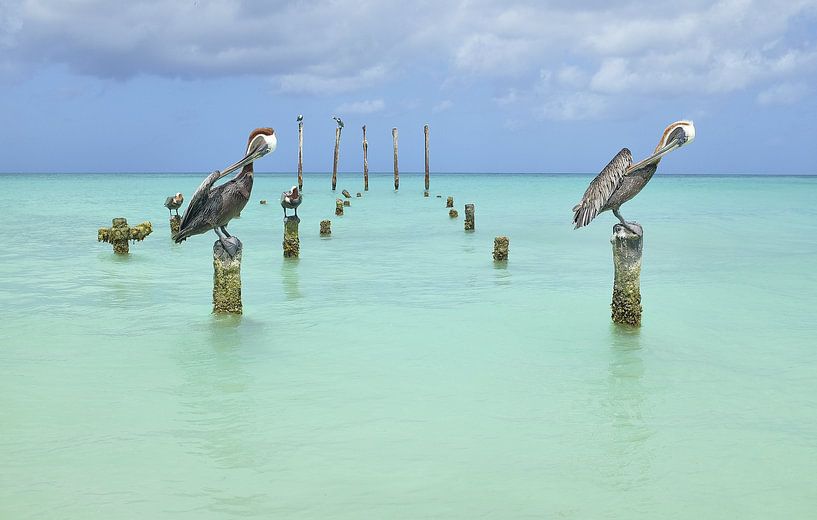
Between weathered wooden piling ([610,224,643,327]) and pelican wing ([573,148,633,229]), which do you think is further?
pelican wing ([573,148,633,229])

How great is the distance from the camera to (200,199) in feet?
25.5

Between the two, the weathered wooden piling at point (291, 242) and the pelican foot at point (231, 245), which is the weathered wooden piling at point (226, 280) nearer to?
the pelican foot at point (231, 245)

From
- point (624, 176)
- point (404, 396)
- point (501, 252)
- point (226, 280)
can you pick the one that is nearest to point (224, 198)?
point (226, 280)

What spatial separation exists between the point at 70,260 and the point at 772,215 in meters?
24.7

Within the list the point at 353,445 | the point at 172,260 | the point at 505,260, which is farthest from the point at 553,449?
the point at 172,260

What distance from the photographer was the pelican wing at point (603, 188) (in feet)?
26.2

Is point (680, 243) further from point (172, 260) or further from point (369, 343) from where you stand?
point (369, 343)

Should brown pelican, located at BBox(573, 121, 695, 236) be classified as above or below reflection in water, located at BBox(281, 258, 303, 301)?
above

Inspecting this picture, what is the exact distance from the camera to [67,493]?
4.26 meters

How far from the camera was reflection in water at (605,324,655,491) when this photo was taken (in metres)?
4.60

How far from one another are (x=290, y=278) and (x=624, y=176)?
5601mm

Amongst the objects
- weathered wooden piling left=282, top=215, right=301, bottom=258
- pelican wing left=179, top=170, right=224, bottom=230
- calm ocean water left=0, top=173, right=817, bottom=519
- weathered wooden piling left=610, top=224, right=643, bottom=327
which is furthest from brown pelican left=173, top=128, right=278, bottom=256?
weathered wooden piling left=282, top=215, right=301, bottom=258

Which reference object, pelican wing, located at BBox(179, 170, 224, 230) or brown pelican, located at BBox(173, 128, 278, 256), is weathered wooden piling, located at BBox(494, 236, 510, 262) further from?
pelican wing, located at BBox(179, 170, 224, 230)

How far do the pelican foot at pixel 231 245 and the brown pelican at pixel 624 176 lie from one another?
327 centimetres
